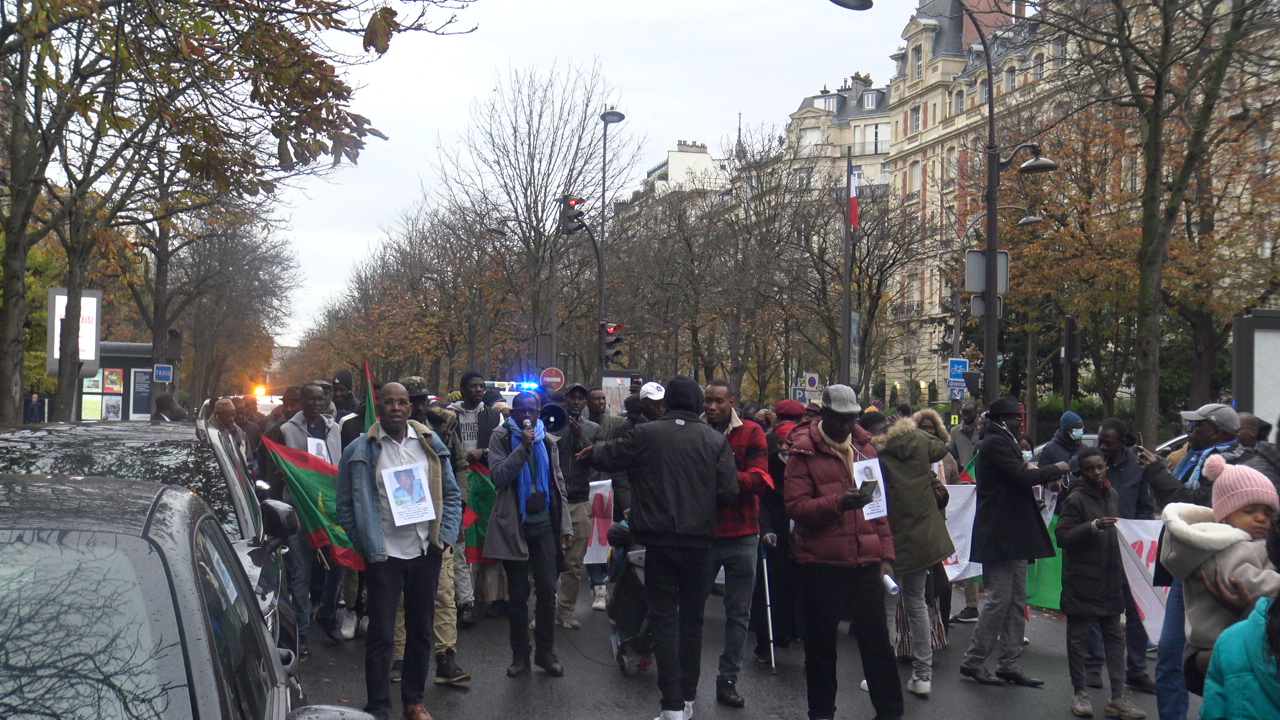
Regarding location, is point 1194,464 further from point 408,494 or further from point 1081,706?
point 408,494

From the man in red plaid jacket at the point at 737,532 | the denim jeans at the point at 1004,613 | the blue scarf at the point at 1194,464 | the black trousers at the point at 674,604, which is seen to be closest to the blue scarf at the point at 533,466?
the man in red plaid jacket at the point at 737,532

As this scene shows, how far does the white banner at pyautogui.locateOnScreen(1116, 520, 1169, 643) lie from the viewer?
7656 mm

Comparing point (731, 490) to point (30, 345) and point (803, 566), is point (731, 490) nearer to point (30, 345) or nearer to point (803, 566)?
point (803, 566)

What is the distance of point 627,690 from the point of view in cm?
736

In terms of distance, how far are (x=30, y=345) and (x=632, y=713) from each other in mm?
38051

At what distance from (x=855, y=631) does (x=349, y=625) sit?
4.41m

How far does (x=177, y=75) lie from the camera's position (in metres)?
9.67

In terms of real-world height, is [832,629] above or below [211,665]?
below

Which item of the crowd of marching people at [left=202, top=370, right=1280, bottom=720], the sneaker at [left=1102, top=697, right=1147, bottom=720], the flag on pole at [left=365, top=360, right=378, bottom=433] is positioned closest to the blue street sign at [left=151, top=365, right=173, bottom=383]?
the crowd of marching people at [left=202, top=370, right=1280, bottom=720]

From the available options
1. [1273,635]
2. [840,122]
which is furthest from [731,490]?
[840,122]

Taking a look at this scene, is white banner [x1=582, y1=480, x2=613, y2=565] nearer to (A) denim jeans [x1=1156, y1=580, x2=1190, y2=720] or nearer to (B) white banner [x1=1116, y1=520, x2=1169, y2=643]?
(B) white banner [x1=1116, y1=520, x2=1169, y2=643]

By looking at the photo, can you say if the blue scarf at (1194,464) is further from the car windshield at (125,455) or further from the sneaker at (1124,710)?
the car windshield at (125,455)

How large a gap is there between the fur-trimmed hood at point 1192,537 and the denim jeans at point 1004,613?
3.13 m

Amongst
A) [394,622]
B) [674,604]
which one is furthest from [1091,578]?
[394,622]
